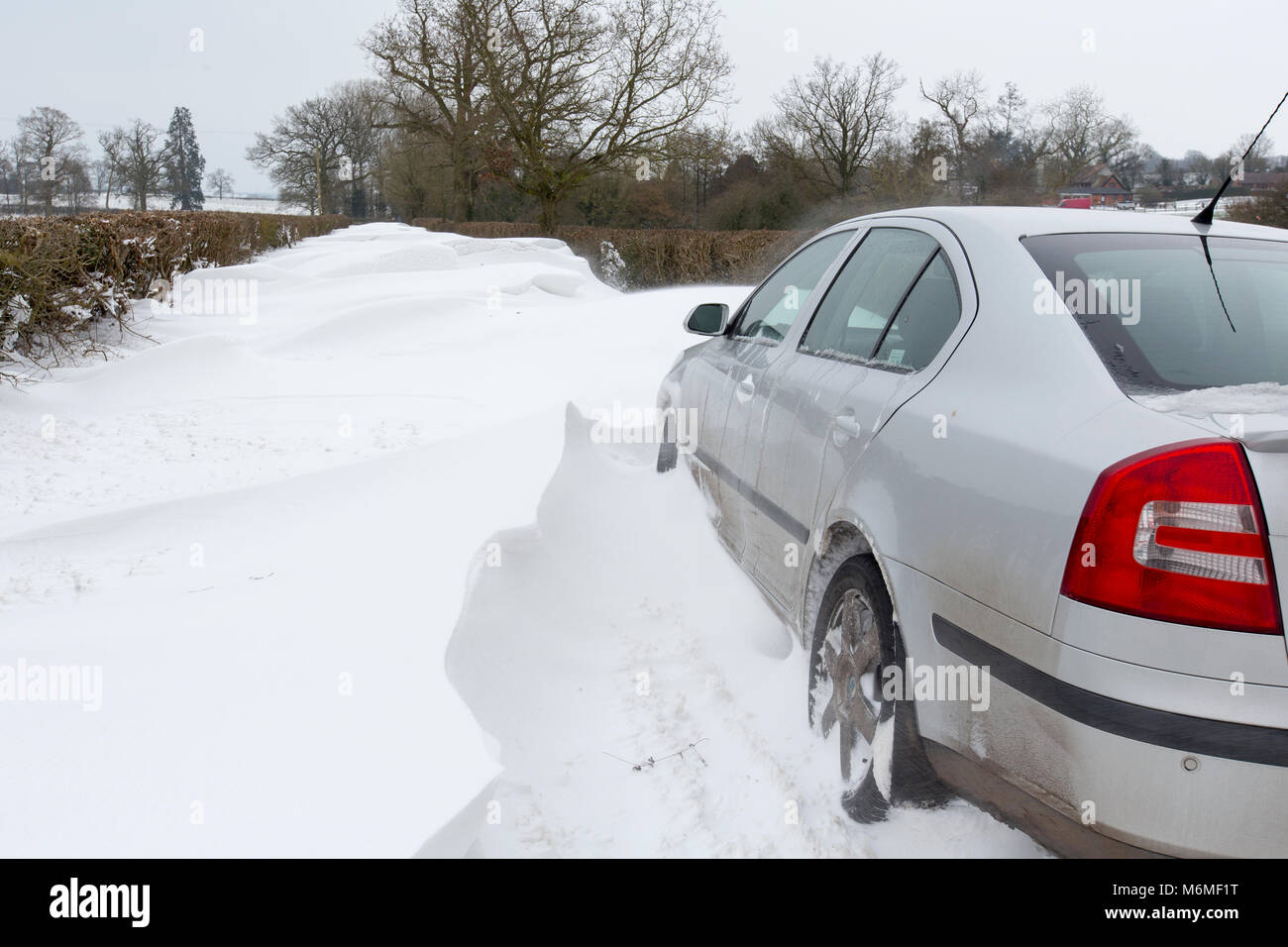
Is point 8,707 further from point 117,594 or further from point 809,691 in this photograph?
point 809,691

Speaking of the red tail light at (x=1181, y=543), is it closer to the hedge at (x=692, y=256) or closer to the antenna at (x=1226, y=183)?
the antenna at (x=1226, y=183)

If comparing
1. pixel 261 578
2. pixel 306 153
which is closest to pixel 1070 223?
pixel 261 578

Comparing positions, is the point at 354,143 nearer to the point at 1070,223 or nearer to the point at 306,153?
the point at 306,153

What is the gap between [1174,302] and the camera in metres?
2.29

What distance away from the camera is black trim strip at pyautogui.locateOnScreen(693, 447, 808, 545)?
307 centimetres

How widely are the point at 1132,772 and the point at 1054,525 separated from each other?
444mm

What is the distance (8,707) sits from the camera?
257 centimetres

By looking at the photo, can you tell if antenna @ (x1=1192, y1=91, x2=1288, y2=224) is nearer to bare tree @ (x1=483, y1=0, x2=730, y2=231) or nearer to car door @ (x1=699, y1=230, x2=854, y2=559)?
car door @ (x1=699, y1=230, x2=854, y2=559)

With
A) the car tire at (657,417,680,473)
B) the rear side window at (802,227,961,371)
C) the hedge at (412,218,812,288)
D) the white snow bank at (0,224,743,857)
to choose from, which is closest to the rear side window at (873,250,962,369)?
the rear side window at (802,227,961,371)

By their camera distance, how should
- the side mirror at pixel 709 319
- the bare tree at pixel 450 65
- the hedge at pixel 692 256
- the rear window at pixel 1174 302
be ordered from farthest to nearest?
1. the bare tree at pixel 450 65
2. the hedge at pixel 692 256
3. the side mirror at pixel 709 319
4. the rear window at pixel 1174 302

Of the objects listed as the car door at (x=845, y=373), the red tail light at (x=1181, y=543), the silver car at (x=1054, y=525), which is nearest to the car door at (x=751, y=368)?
the car door at (x=845, y=373)

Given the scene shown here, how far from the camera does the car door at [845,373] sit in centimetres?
265
